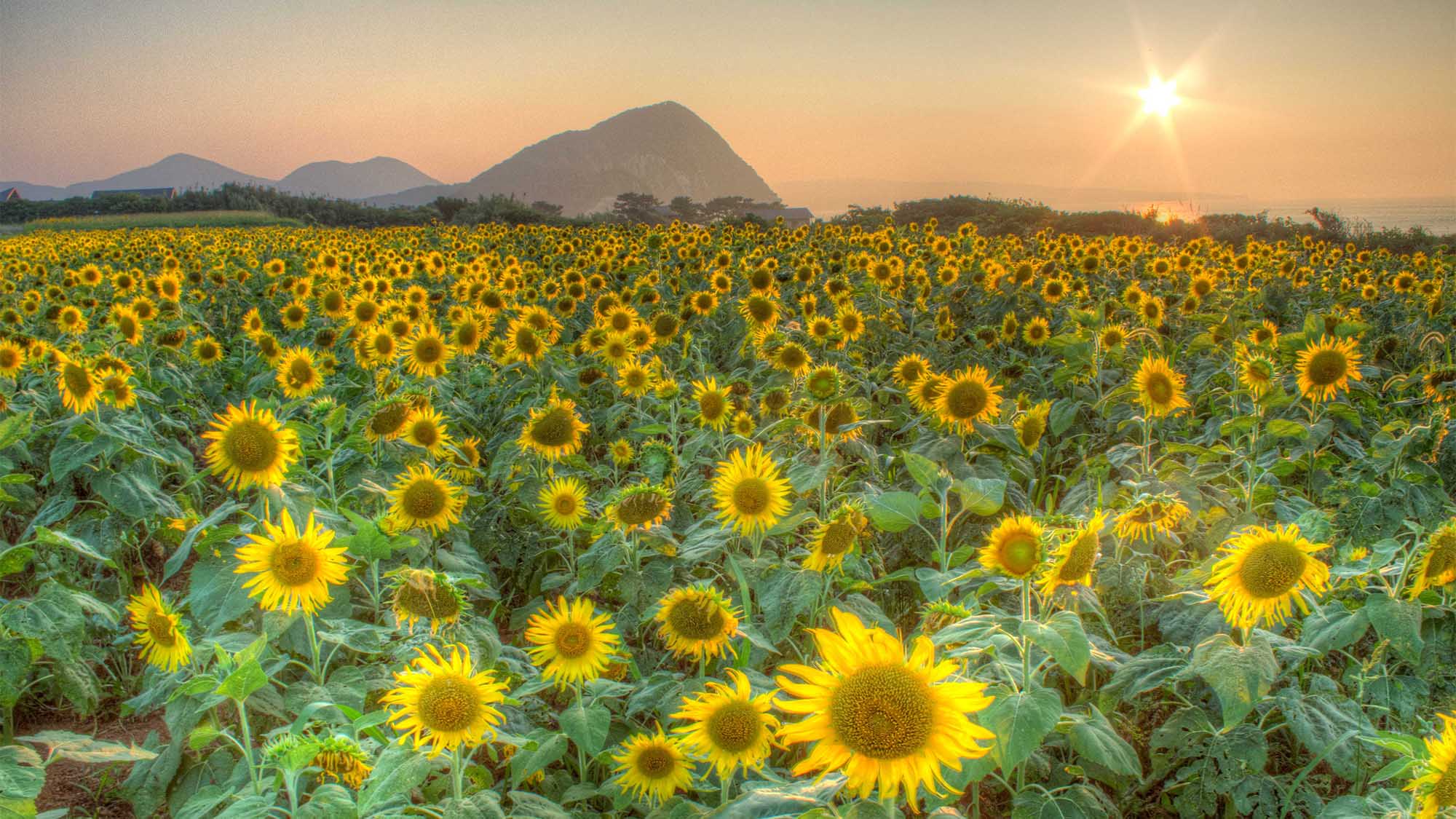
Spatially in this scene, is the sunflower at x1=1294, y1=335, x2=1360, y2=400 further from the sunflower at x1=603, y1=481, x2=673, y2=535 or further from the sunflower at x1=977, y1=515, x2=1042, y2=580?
the sunflower at x1=603, y1=481, x2=673, y2=535

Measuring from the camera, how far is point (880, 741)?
1.22m

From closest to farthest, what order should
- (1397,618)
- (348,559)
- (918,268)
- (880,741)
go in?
(880,741) < (1397,618) < (348,559) < (918,268)

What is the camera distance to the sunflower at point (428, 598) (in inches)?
80.0

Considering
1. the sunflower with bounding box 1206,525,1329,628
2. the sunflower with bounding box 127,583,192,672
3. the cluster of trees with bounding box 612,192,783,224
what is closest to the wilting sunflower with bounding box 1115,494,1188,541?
the sunflower with bounding box 1206,525,1329,628

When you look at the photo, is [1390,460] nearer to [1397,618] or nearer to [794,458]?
[1397,618]

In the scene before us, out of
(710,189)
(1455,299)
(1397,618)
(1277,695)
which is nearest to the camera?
(1397,618)

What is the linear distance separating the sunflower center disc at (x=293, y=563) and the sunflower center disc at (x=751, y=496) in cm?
117

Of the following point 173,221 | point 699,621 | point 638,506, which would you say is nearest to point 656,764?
point 699,621

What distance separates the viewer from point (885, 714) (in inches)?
47.9

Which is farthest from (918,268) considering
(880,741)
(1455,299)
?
(880,741)

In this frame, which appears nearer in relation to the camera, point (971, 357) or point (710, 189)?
point (971, 357)

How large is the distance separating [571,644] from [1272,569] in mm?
1721

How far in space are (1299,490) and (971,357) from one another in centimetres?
254

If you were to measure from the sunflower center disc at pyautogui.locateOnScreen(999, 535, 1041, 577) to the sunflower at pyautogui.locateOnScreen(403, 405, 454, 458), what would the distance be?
248cm
